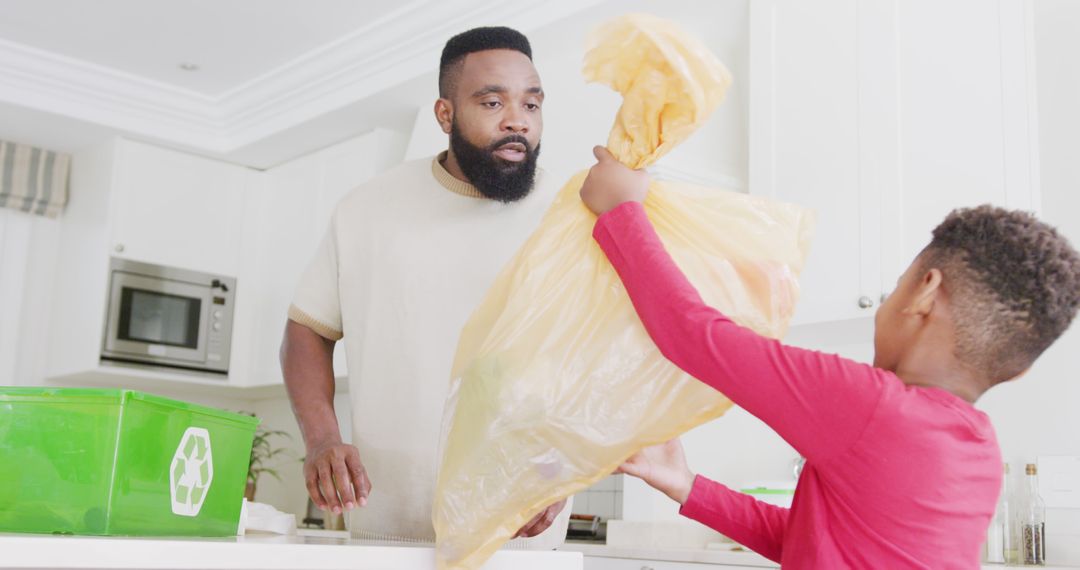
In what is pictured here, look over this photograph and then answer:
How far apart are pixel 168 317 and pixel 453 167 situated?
3192 mm

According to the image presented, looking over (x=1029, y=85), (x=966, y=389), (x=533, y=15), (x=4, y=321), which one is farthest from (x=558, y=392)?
(x=4, y=321)

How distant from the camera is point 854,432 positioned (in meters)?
1.08

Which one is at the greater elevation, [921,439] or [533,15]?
[533,15]

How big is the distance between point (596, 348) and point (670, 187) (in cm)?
21

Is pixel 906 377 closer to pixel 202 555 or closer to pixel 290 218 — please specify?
pixel 202 555

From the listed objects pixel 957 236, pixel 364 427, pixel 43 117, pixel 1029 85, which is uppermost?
pixel 43 117

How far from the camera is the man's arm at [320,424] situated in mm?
1471

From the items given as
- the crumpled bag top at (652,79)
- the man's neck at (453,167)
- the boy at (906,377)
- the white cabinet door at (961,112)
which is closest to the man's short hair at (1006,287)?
the boy at (906,377)

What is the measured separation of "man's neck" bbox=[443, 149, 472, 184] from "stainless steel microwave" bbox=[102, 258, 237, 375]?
122 inches

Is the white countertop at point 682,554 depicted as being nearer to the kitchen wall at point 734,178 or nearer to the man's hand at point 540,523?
the kitchen wall at point 734,178

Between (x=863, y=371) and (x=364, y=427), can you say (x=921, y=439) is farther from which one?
(x=364, y=427)

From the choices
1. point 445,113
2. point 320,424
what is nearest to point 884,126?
point 445,113

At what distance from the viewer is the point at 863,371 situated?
1.08 meters

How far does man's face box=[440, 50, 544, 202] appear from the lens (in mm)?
1759
